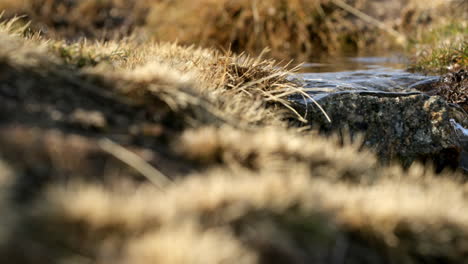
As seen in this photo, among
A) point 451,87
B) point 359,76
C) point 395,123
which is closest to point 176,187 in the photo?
point 395,123

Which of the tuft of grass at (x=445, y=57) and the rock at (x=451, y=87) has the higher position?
the tuft of grass at (x=445, y=57)

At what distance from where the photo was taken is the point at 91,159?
218 cm

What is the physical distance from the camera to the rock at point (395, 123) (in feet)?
13.5

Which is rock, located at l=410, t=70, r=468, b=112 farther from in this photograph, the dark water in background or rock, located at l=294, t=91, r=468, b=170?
rock, located at l=294, t=91, r=468, b=170

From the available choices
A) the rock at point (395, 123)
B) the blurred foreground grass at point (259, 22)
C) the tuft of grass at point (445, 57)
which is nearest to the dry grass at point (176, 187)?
the rock at point (395, 123)

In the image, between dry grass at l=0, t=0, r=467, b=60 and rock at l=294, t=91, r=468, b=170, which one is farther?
dry grass at l=0, t=0, r=467, b=60

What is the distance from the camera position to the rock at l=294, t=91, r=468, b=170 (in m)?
4.10

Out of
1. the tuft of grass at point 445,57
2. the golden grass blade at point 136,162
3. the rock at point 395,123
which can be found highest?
the tuft of grass at point 445,57

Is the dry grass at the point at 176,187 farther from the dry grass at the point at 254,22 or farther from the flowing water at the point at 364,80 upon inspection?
the dry grass at the point at 254,22

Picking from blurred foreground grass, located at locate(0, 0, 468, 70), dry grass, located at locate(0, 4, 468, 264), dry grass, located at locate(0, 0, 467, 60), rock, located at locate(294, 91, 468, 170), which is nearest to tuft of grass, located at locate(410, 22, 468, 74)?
rock, located at locate(294, 91, 468, 170)

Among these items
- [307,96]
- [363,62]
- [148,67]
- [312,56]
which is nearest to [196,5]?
[312,56]

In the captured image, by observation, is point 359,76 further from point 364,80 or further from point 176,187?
point 176,187

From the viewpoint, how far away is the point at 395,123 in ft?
13.9

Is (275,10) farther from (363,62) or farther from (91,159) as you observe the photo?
(91,159)
